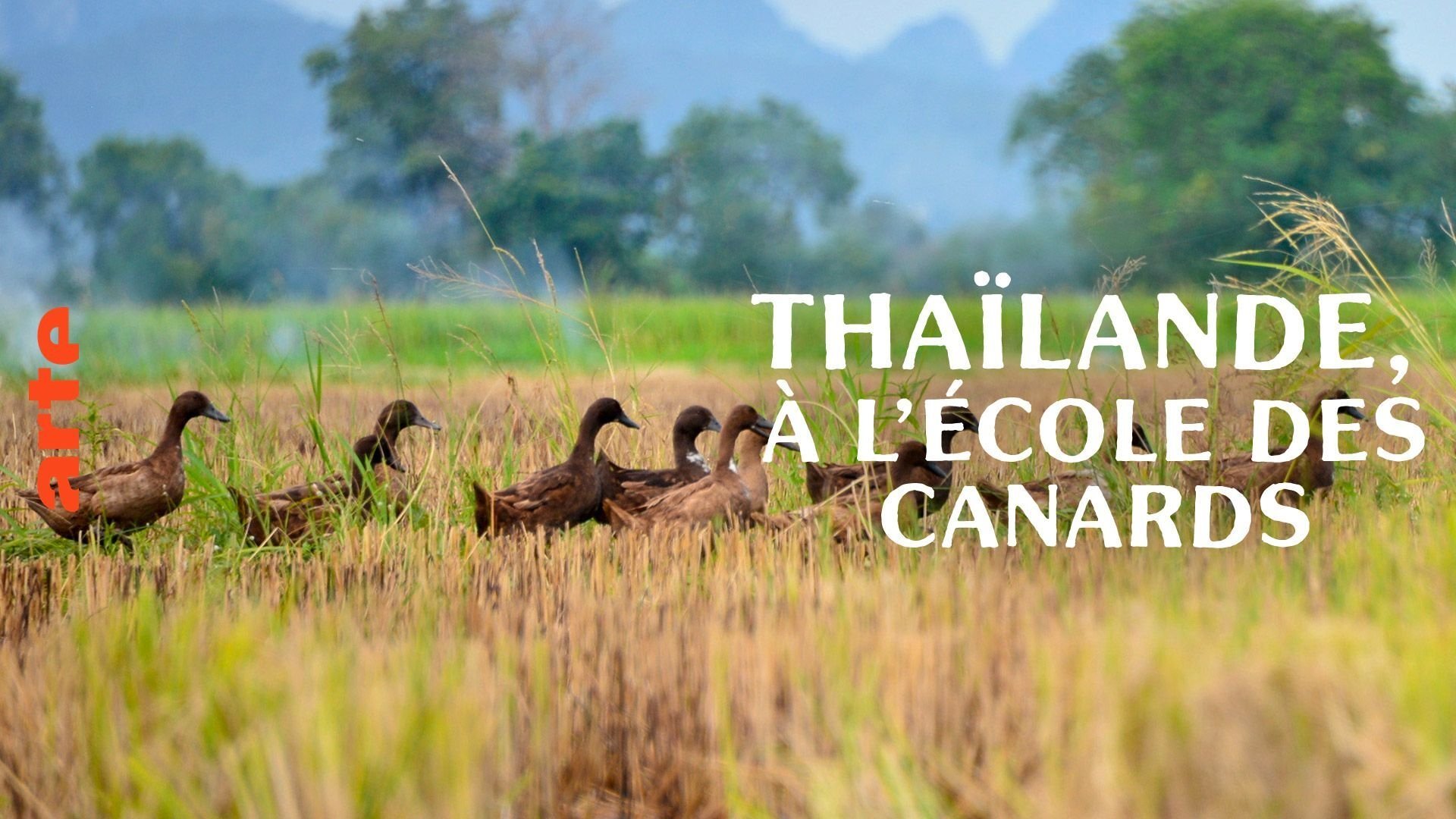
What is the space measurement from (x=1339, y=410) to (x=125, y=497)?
5045 millimetres

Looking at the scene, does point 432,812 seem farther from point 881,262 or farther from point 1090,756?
point 881,262

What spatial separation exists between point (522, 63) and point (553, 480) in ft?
105

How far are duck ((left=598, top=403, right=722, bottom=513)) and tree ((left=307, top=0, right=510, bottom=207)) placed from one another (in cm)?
2819

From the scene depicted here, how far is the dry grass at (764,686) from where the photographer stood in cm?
204

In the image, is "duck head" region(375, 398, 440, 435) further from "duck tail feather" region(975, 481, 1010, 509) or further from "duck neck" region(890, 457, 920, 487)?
"duck tail feather" region(975, 481, 1010, 509)

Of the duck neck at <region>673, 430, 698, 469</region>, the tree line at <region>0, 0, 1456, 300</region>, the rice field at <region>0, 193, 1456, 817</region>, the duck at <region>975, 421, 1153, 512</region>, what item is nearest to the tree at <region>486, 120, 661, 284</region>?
the tree line at <region>0, 0, 1456, 300</region>

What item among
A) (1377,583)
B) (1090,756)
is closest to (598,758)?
(1090,756)

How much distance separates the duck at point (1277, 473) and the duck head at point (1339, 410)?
0.08 m

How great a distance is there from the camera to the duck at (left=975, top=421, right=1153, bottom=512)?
5137 millimetres

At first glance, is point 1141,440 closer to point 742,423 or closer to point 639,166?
point 742,423

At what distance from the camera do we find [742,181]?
103ft

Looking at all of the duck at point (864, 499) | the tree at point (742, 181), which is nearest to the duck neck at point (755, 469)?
the duck at point (864, 499)

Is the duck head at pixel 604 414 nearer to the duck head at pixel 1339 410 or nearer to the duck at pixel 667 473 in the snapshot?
the duck at pixel 667 473

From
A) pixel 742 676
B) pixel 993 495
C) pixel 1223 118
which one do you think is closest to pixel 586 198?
pixel 1223 118
